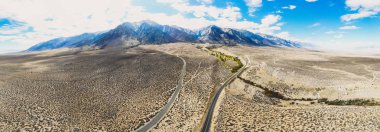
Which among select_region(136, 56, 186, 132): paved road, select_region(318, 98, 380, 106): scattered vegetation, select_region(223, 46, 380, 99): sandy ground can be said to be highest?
select_region(223, 46, 380, 99): sandy ground

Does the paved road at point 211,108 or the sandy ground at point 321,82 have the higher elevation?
the sandy ground at point 321,82

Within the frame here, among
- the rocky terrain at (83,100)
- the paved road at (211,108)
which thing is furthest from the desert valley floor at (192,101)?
the paved road at (211,108)

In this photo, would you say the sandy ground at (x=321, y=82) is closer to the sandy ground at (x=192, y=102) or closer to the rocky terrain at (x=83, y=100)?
the sandy ground at (x=192, y=102)

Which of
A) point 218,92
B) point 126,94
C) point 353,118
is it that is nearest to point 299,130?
point 353,118

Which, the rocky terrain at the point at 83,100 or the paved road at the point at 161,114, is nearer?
the paved road at the point at 161,114

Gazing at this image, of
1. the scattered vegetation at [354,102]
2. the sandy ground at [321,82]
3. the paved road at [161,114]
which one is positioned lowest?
the paved road at [161,114]

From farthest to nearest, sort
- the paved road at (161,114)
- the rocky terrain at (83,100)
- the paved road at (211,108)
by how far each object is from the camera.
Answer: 1. the rocky terrain at (83,100)
2. the paved road at (161,114)
3. the paved road at (211,108)

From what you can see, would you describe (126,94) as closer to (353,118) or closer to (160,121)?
(160,121)

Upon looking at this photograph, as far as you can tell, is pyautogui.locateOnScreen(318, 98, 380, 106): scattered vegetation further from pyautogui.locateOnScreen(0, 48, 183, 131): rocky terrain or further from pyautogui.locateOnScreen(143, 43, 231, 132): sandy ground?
pyautogui.locateOnScreen(0, 48, 183, 131): rocky terrain

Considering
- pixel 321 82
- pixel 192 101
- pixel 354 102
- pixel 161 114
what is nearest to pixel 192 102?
pixel 192 101

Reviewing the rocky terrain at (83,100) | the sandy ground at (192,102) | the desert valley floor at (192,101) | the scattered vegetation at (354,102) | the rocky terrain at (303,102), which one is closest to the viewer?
the rocky terrain at (303,102)

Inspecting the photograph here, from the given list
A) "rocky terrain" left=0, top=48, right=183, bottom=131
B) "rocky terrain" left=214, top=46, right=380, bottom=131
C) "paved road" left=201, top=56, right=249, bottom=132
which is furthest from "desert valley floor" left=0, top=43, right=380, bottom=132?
"paved road" left=201, top=56, right=249, bottom=132

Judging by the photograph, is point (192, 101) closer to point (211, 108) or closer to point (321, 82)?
point (211, 108)
